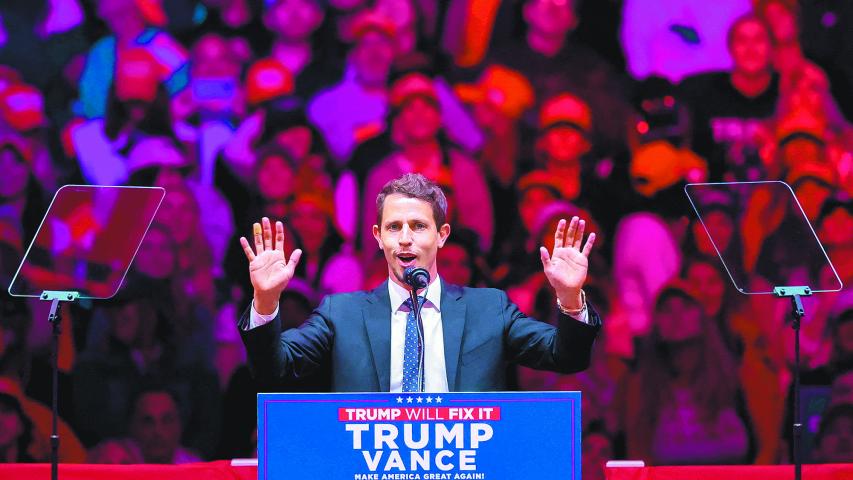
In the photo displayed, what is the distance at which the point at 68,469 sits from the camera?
4004 millimetres

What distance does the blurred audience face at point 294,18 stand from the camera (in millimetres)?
4160

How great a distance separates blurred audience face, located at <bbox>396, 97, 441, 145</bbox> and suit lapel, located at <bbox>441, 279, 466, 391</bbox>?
3.90 ft

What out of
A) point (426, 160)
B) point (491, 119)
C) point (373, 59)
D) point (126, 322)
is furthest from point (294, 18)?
point (126, 322)

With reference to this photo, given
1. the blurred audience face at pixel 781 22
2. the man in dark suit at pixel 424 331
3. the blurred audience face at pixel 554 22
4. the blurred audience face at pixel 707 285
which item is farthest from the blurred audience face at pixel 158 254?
the blurred audience face at pixel 781 22

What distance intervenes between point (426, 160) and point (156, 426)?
1540mm

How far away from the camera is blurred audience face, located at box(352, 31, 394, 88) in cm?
412

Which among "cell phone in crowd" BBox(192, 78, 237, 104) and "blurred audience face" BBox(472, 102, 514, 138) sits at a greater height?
"cell phone in crowd" BBox(192, 78, 237, 104)

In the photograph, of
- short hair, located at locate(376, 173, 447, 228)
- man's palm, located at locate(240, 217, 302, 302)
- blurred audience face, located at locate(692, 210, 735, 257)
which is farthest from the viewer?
blurred audience face, located at locate(692, 210, 735, 257)

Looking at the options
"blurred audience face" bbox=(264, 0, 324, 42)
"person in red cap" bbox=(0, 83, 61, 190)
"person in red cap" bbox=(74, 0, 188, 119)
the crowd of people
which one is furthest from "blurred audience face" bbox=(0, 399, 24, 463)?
"blurred audience face" bbox=(264, 0, 324, 42)

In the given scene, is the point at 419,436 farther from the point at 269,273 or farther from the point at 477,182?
the point at 477,182

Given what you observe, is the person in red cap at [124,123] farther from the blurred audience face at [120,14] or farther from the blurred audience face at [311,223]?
the blurred audience face at [311,223]

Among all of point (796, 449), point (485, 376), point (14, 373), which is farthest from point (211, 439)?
point (796, 449)

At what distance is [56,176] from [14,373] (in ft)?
2.69

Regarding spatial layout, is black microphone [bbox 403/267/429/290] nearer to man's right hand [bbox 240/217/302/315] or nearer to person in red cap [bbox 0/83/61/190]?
man's right hand [bbox 240/217/302/315]
